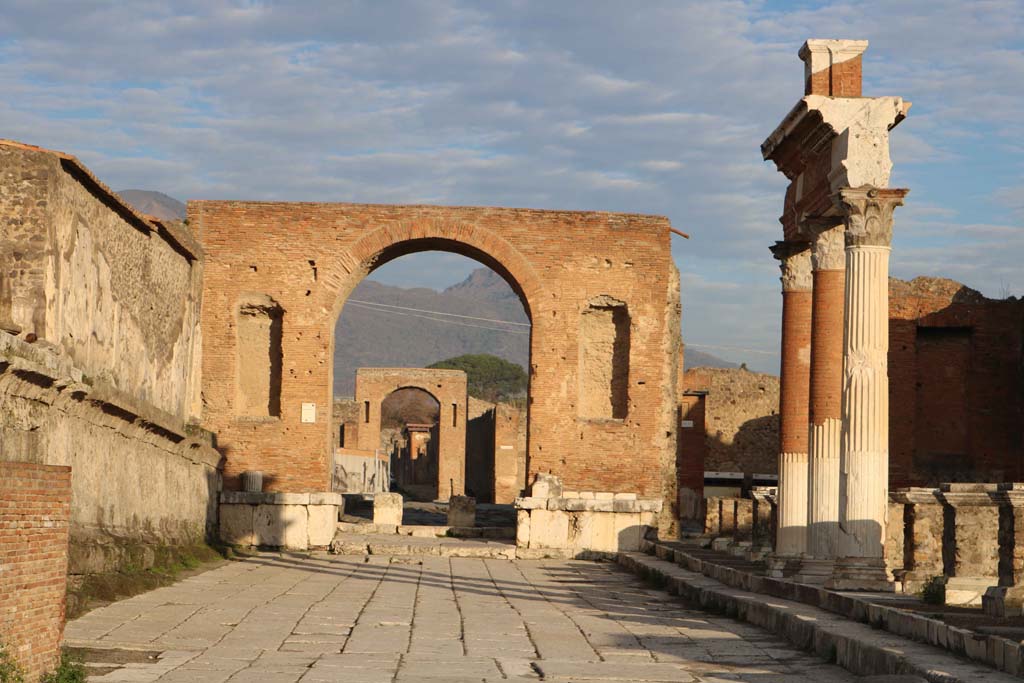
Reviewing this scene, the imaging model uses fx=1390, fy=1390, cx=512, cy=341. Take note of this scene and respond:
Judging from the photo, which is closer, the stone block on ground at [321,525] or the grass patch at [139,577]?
the grass patch at [139,577]

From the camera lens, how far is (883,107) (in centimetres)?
1306

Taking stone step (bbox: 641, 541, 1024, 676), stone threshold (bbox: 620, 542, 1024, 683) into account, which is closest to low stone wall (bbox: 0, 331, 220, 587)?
stone threshold (bbox: 620, 542, 1024, 683)

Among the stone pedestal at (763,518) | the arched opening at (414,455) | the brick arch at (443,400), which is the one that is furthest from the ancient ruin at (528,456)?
the arched opening at (414,455)

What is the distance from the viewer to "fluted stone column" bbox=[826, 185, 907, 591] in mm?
12586

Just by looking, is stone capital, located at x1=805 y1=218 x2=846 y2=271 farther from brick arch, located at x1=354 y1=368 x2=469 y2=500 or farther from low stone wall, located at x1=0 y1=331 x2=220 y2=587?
brick arch, located at x1=354 y1=368 x2=469 y2=500

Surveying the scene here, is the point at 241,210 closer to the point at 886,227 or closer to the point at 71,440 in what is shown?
the point at 71,440

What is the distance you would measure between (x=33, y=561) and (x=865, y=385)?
312 inches

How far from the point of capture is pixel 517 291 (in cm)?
2095

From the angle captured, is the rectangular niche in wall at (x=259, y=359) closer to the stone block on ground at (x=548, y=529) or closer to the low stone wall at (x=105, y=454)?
the low stone wall at (x=105, y=454)

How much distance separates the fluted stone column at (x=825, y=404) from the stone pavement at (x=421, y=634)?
154 centimetres

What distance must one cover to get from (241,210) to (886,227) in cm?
1075

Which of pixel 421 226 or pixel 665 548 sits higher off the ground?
pixel 421 226

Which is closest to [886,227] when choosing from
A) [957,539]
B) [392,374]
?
[957,539]

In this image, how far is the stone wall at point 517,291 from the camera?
20234 millimetres
